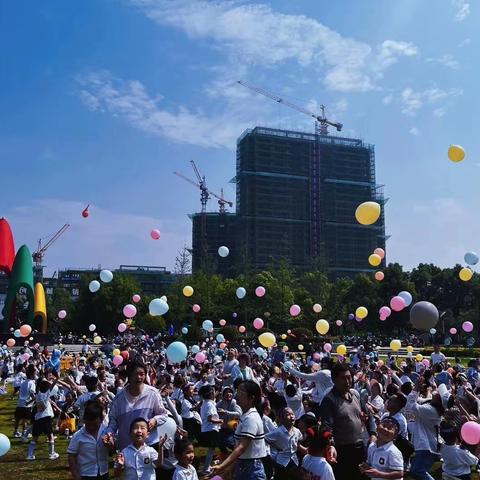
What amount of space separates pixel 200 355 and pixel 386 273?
163ft

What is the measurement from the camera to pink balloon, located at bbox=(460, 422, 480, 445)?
6266 mm

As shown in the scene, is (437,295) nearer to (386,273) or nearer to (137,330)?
(386,273)

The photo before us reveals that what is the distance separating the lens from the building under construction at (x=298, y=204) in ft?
363

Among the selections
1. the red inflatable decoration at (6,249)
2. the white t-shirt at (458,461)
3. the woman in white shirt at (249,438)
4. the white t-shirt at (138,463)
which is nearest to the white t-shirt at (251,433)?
the woman in white shirt at (249,438)

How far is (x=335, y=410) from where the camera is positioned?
565 centimetres

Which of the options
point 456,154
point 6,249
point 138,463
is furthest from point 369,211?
point 6,249

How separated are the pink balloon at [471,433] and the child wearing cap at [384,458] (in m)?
1.73

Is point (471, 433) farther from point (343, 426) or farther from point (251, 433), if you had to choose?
point (251, 433)

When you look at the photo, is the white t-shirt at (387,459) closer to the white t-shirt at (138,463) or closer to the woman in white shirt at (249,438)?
the woman in white shirt at (249,438)

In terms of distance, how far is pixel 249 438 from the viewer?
4.89 meters

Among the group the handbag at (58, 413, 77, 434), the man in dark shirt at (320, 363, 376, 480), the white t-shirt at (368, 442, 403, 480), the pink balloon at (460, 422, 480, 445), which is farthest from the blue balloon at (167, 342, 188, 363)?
the handbag at (58, 413, 77, 434)

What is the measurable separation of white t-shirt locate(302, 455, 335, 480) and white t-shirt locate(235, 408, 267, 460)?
49 centimetres

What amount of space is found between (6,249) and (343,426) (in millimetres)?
36660

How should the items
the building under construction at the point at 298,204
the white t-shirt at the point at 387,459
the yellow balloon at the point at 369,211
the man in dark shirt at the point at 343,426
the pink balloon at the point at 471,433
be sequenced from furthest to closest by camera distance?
1. the building under construction at the point at 298,204
2. the yellow balloon at the point at 369,211
3. the pink balloon at the point at 471,433
4. the man in dark shirt at the point at 343,426
5. the white t-shirt at the point at 387,459
